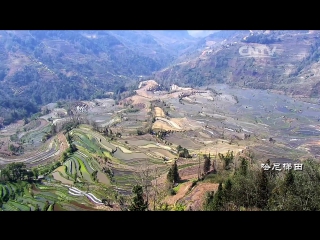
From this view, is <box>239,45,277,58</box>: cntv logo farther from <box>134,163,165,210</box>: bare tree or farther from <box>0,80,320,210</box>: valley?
<box>134,163,165,210</box>: bare tree

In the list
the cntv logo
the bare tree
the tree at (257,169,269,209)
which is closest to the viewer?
the tree at (257,169,269,209)

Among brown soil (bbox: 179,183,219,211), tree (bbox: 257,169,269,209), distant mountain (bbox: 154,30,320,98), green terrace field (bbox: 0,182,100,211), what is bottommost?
green terrace field (bbox: 0,182,100,211)

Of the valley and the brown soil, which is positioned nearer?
the brown soil

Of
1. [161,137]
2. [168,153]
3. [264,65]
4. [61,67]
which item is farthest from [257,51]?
[168,153]

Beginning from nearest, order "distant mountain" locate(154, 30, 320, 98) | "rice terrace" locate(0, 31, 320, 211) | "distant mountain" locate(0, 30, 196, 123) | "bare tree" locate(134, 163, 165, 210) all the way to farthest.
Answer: "rice terrace" locate(0, 31, 320, 211) → "bare tree" locate(134, 163, 165, 210) → "distant mountain" locate(154, 30, 320, 98) → "distant mountain" locate(0, 30, 196, 123)

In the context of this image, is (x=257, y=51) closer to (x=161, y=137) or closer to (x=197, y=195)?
(x=161, y=137)

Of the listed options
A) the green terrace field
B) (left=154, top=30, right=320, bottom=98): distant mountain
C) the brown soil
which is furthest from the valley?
(left=154, top=30, right=320, bottom=98): distant mountain
